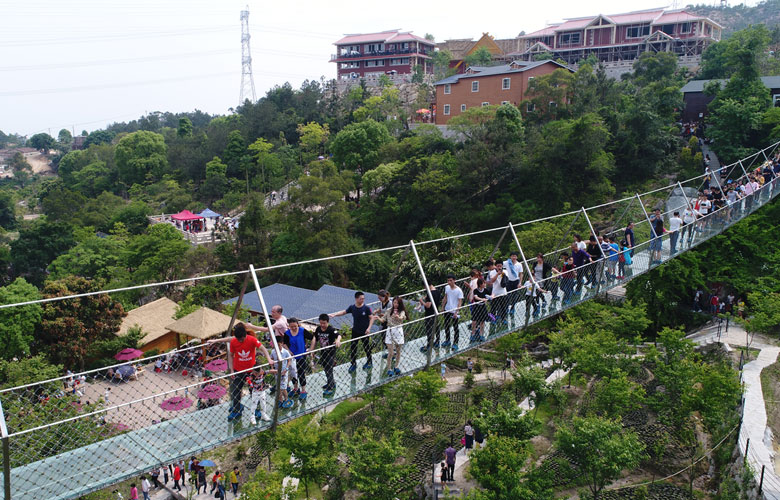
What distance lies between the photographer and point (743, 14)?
367ft

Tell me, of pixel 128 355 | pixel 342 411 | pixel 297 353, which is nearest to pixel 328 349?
pixel 297 353

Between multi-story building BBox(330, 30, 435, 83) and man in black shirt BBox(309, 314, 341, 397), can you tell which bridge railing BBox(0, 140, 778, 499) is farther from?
multi-story building BBox(330, 30, 435, 83)

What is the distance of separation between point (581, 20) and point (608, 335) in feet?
149

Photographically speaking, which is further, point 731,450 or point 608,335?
point 608,335

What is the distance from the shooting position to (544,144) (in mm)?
26000

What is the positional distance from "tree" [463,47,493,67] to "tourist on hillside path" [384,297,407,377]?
48.0 m

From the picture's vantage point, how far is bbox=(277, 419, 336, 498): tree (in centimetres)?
1130

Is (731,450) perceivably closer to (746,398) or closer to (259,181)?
(746,398)

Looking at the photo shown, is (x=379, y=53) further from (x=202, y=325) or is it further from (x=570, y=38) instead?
(x=202, y=325)

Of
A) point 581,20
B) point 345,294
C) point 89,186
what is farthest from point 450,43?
point 345,294

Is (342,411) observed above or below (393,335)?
below

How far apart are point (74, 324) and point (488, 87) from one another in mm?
28132

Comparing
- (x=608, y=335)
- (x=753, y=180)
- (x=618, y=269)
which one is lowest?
(x=608, y=335)

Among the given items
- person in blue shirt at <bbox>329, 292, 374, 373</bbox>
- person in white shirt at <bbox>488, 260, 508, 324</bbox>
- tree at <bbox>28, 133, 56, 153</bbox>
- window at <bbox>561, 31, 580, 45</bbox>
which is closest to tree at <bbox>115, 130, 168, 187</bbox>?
window at <bbox>561, 31, 580, 45</bbox>
